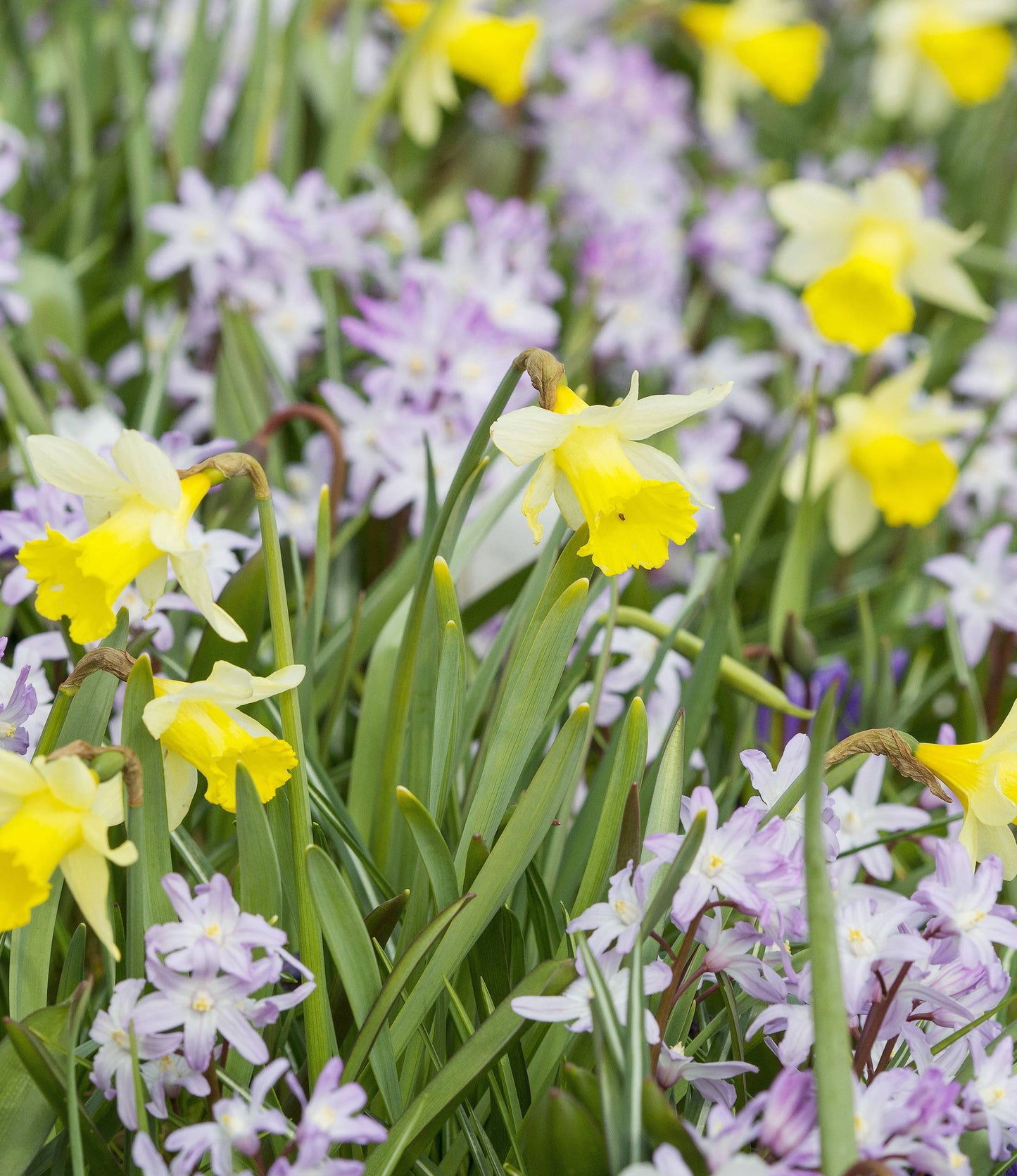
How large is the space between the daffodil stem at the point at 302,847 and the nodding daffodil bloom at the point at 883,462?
36.9 inches

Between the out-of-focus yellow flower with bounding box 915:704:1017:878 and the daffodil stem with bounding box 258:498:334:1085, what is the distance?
16.8 inches

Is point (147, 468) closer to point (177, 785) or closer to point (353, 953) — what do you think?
point (177, 785)

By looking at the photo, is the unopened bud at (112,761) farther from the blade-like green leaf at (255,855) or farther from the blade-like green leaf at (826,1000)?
the blade-like green leaf at (826,1000)

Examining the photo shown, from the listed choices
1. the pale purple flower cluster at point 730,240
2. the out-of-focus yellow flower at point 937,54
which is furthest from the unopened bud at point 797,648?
the out-of-focus yellow flower at point 937,54

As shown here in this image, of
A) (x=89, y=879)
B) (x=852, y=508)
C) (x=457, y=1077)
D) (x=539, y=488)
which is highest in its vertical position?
(x=539, y=488)

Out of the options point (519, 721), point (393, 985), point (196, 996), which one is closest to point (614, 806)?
point (519, 721)

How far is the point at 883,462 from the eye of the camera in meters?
1.47

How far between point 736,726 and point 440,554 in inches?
17.8

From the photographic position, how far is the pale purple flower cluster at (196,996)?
0.62 metres

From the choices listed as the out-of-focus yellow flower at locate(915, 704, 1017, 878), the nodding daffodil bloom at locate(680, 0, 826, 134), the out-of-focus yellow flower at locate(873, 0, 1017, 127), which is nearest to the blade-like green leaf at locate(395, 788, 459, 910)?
the out-of-focus yellow flower at locate(915, 704, 1017, 878)

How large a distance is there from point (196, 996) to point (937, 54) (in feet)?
8.32

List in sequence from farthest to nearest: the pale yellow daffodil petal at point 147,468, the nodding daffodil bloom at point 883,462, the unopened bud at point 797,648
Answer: the nodding daffodil bloom at point 883,462, the unopened bud at point 797,648, the pale yellow daffodil petal at point 147,468

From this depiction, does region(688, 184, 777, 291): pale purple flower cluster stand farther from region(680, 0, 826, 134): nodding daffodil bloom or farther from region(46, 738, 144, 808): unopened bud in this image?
region(46, 738, 144, 808): unopened bud

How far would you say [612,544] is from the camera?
0.72 meters
